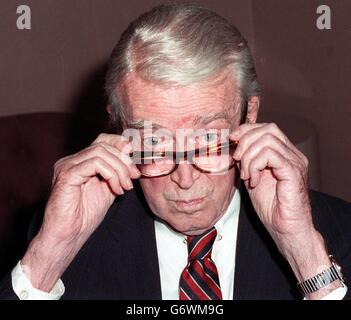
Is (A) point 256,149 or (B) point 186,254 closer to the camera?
(A) point 256,149

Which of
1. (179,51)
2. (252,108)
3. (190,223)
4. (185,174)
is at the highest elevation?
(179,51)

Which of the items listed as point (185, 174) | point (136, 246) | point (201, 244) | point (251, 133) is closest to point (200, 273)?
point (201, 244)

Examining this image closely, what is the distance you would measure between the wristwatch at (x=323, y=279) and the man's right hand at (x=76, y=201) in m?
0.46

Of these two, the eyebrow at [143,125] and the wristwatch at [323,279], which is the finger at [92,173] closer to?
the eyebrow at [143,125]

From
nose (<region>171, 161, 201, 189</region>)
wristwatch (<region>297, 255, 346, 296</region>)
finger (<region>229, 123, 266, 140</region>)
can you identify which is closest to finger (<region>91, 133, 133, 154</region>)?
nose (<region>171, 161, 201, 189</region>)

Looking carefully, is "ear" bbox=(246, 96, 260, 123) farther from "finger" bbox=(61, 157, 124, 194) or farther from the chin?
"finger" bbox=(61, 157, 124, 194)

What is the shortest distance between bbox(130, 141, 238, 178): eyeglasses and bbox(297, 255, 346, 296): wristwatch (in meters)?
0.32

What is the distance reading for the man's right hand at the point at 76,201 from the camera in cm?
162

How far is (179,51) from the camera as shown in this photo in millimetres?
1599

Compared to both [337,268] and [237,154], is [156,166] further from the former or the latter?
[337,268]

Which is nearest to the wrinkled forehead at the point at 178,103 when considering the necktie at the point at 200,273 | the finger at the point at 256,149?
the finger at the point at 256,149

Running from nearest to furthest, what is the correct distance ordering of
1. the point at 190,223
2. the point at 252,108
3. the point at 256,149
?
the point at 256,149 → the point at 190,223 → the point at 252,108

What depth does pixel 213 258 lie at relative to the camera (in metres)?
1.82

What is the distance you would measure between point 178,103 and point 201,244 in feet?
1.30
